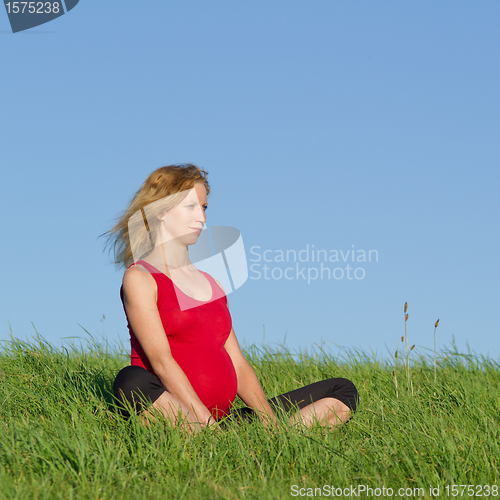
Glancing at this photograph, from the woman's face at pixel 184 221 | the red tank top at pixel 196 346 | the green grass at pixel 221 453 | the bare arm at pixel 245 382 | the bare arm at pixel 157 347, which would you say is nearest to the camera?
the green grass at pixel 221 453

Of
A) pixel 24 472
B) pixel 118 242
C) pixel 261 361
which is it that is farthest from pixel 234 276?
pixel 24 472

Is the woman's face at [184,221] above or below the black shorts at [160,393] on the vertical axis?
above

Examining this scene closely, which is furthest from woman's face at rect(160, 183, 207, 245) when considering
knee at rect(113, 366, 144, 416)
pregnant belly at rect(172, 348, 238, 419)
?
knee at rect(113, 366, 144, 416)

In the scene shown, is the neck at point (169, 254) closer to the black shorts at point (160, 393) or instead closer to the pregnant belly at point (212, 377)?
the pregnant belly at point (212, 377)

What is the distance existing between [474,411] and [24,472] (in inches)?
135

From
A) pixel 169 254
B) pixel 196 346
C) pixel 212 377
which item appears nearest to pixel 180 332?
pixel 196 346

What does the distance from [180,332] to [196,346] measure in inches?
6.1

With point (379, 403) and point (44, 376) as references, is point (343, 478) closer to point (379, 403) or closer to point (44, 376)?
point (379, 403)

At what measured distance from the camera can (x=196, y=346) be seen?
3604 millimetres

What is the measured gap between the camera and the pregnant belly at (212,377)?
140 inches

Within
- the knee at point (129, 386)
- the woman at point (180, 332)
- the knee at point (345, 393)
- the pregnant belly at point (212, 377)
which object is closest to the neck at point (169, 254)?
the woman at point (180, 332)

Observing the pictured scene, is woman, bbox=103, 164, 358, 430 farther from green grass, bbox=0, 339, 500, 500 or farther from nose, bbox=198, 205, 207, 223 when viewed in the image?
green grass, bbox=0, 339, 500, 500

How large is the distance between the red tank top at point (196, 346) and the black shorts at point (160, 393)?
175 mm

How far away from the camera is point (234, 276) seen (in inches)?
175
